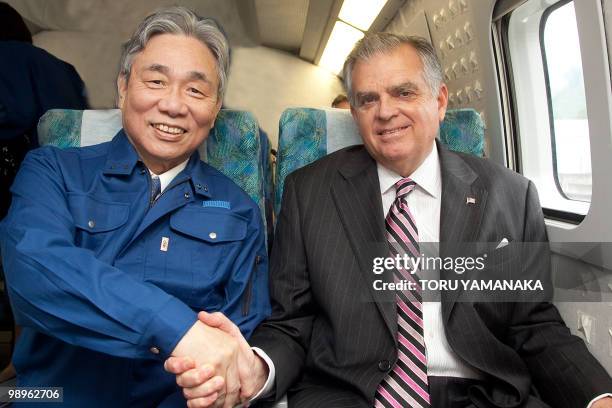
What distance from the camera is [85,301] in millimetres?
1175

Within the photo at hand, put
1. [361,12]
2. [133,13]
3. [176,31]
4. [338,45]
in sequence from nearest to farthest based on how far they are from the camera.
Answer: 1. [176,31]
2. [361,12]
3. [133,13]
4. [338,45]

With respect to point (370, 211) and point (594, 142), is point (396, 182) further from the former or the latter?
point (594, 142)

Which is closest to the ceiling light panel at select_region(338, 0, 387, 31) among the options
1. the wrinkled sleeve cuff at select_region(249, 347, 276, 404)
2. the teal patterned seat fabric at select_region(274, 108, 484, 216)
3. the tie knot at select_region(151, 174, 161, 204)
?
the teal patterned seat fabric at select_region(274, 108, 484, 216)

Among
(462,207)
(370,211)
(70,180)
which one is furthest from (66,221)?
(462,207)

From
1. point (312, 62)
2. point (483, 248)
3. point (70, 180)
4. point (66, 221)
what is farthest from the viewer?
point (312, 62)

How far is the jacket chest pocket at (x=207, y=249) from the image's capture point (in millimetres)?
1556

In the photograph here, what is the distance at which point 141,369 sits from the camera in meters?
1.47

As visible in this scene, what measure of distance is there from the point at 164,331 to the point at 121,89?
99cm

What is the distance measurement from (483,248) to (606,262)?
407 mm

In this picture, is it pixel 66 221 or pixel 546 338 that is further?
pixel 546 338

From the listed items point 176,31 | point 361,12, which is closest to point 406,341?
point 176,31

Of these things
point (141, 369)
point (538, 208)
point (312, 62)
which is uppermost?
point (312, 62)

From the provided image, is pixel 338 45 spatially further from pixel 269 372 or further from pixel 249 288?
pixel 269 372

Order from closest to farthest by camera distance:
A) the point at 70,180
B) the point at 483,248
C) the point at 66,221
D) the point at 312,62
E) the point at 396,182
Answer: the point at 66,221 → the point at 70,180 → the point at 483,248 → the point at 396,182 → the point at 312,62
